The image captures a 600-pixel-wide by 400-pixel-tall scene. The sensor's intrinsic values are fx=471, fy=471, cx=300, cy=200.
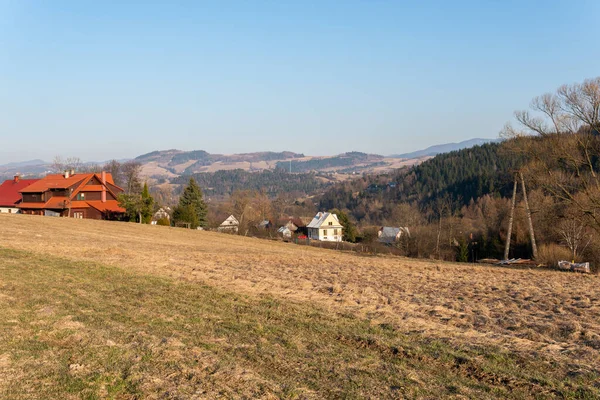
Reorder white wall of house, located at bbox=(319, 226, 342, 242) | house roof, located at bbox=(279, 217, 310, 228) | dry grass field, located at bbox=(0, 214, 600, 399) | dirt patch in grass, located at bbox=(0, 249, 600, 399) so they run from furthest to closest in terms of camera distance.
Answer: house roof, located at bbox=(279, 217, 310, 228) → white wall of house, located at bbox=(319, 226, 342, 242) → dry grass field, located at bbox=(0, 214, 600, 399) → dirt patch in grass, located at bbox=(0, 249, 600, 399)

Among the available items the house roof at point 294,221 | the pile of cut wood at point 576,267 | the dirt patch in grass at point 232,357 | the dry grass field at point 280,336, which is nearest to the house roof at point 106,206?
the dry grass field at point 280,336

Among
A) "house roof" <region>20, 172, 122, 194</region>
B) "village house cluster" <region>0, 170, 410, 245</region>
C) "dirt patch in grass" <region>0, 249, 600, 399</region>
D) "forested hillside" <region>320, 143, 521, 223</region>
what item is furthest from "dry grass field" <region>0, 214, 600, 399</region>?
"forested hillside" <region>320, 143, 521, 223</region>

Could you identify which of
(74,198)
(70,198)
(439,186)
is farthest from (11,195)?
(439,186)

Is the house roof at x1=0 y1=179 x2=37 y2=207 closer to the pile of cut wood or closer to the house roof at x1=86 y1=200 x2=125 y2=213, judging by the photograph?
the house roof at x1=86 y1=200 x2=125 y2=213

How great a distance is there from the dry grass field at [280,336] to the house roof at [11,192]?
54656mm

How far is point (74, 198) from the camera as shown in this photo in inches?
2304

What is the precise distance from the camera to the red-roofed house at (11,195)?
63.9 meters

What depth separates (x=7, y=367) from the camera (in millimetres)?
7387

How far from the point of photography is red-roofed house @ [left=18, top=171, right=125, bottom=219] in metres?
57.8

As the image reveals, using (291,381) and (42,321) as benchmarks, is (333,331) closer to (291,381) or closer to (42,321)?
(291,381)

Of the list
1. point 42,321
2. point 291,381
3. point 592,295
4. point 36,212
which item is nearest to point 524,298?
point 592,295

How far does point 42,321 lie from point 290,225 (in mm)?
94986

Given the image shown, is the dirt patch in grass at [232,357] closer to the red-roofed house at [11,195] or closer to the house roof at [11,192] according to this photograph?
the red-roofed house at [11,195]

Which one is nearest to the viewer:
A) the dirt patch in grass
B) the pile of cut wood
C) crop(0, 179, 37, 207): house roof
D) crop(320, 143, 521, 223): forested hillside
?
the dirt patch in grass
